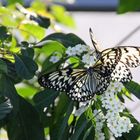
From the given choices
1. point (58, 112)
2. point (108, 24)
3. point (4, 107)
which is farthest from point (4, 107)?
point (108, 24)

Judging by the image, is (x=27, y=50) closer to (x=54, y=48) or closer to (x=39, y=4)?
(x=54, y=48)

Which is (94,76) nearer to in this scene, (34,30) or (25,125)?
(25,125)

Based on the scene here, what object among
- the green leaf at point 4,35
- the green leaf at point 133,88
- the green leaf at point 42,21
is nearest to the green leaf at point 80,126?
the green leaf at point 133,88

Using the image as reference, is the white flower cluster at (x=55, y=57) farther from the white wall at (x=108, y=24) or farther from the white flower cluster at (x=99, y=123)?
the white wall at (x=108, y=24)

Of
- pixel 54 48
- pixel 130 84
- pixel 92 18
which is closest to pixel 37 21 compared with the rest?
pixel 54 48

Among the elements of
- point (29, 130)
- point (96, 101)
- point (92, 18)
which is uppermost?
point (96, 101)
